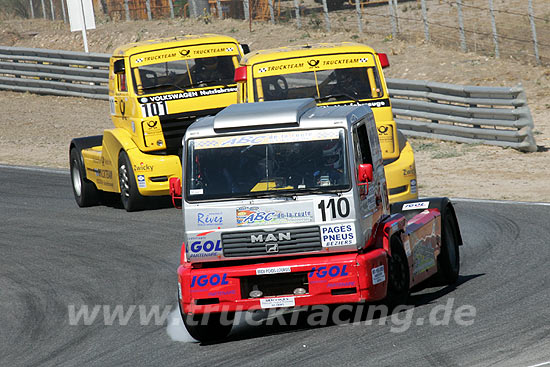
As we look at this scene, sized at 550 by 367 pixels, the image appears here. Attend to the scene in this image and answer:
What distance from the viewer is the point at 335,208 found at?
8.89m

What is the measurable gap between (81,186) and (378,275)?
9.79 metres

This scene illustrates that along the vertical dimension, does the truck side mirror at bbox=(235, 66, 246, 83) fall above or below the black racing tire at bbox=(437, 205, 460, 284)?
above

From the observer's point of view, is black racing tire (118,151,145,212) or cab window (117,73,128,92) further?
cab window (117,73,128,92)

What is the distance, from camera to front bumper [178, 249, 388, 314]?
8781mm

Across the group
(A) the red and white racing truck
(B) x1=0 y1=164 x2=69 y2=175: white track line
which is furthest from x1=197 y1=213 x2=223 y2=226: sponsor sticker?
(B) x1=0 y1=164 x2=69 y2=175: white track line

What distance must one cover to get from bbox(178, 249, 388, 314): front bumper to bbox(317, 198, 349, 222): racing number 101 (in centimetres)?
35

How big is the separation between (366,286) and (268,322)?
1.34 meters

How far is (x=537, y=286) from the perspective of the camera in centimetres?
1009

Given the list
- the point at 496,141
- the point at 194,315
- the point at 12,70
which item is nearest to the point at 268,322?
the point at 194,315

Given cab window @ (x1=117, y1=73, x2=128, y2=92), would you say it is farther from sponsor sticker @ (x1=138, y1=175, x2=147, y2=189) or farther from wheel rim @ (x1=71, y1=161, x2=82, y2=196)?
wheel rim @ (x1=71, y1=161, x2=82, y2=196)

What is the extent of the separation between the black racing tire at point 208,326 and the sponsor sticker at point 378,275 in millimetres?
1320

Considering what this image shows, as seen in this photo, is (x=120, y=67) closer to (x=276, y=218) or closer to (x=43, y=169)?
(x=43, y=169)

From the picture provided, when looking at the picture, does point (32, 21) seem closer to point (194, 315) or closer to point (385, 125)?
point (385, 125)

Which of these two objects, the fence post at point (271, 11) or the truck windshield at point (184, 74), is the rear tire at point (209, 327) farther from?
the fence post at point (271, 11)
